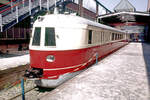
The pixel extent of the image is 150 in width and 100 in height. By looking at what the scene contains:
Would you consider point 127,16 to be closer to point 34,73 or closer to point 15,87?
point 15,87

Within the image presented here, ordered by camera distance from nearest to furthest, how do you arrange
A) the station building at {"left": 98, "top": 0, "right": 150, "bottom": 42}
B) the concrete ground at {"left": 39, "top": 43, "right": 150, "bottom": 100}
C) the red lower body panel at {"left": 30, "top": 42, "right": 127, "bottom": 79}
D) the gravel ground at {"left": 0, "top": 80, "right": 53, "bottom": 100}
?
the concrete ground at {"left": 39, "top": 43, "right": 150, "bottom": 100} < the red lower body panel at {"left": 30, "top": 42, "right": 127, "bottom": 79} < the gravel ground at {"left": 0, "top": 80, "right": 53, "bottom": 100} < the station building at {"left": 98, "top": 0, "right": 150, "bottom": 42}

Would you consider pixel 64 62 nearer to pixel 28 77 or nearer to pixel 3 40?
pixel 28 77

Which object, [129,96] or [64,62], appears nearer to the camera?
[129,96]

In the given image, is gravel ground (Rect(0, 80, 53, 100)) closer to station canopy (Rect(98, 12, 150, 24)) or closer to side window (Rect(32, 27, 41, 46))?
side window (Rect(32, 27, 41, 46))

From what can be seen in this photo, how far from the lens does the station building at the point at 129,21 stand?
27938 mm

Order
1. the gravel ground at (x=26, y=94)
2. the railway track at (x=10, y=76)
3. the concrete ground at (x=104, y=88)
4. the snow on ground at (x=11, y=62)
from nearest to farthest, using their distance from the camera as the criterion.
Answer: the concrete ground at (x=104, y=88) < the gravel ground at (x=26, y=94) < the railway track at (x=10, y=76) < the snow on ground at (x=11, y=62)

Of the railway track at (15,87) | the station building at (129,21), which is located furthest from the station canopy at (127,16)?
the railway track at (15,87)

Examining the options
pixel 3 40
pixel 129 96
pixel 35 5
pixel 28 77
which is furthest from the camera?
pixel 35 5

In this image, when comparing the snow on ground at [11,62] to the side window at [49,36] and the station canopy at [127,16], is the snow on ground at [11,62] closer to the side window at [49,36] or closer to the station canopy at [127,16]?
the side window at [49,36]

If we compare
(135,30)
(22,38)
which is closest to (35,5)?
(22,38)

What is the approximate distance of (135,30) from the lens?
61.2 m

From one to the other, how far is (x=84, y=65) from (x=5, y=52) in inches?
437

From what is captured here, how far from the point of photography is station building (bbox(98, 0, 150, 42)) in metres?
27.9

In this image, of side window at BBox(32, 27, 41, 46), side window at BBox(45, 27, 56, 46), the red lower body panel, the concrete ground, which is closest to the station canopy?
the concrete ground
